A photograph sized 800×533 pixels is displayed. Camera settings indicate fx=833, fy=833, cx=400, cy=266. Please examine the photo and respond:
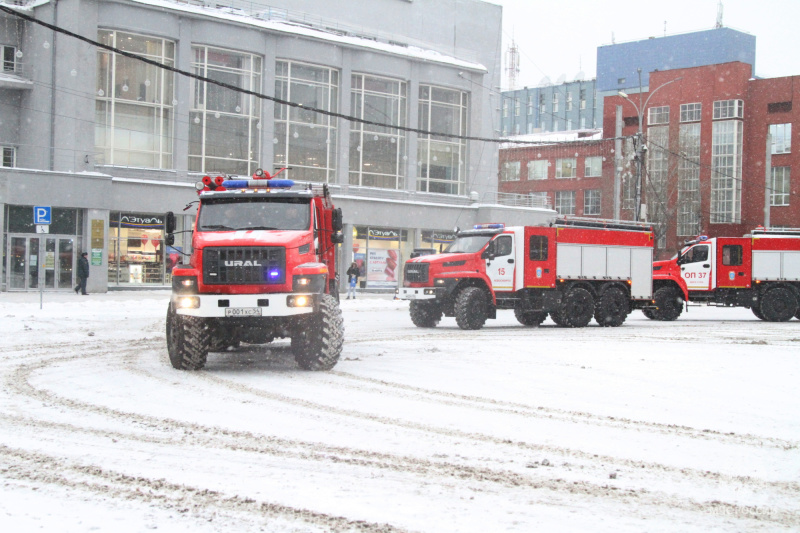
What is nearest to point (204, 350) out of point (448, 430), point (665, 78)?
point (448, 430)

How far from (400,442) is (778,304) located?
78.5 feet

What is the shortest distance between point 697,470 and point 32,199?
32.2 metres

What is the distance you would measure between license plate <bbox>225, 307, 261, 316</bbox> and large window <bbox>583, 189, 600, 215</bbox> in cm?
6764

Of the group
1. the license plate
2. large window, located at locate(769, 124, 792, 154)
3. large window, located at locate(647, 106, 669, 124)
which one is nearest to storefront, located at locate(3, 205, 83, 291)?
the license plate

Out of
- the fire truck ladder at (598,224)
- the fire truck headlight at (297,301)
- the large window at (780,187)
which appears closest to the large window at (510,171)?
the large window at (780,187)

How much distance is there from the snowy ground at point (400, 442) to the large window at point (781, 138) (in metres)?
55.0

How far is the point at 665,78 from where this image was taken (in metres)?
68.4

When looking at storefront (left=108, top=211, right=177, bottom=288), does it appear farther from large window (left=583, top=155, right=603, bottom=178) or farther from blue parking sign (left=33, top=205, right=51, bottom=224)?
large window (left=583, top=155, right=603, bottom=178)

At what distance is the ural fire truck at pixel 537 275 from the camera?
21312 millimetres

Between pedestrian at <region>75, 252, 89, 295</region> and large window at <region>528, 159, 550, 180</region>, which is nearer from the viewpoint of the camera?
pedestrian at <region>75, 252, 89, 295</region>

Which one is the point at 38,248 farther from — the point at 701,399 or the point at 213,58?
the point at 701,399

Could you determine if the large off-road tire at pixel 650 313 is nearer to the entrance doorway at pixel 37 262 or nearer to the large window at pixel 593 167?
the entrance doorway at pixel 37 262

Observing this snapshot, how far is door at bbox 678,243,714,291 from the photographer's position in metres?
28.3

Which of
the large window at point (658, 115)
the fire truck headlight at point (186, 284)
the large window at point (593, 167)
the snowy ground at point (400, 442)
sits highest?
the large window at point (658, 115)
